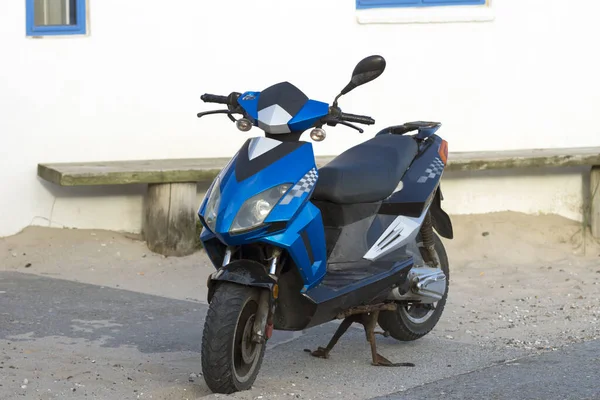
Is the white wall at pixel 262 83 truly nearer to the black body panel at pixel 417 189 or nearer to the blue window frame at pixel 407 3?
the blue window frame at pixel 407 3

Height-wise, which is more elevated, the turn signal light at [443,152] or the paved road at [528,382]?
the turn signal light at [443,152]

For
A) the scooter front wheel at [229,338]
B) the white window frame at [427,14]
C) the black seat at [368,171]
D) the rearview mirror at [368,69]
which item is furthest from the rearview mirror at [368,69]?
the white window frame at [427,14]

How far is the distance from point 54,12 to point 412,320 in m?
4.05

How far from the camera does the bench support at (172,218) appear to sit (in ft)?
26.9

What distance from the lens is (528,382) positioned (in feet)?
17.0

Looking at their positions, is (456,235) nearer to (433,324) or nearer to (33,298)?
(433,324)

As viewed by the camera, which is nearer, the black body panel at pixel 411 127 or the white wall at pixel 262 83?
the black body panel at pixel 411 127

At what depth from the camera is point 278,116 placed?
16.6 ft

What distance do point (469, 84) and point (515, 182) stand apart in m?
0.93

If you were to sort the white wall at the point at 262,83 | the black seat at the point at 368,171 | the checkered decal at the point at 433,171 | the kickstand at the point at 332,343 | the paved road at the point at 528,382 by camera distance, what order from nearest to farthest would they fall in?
the paved road at the point at 528,382 < the black seat at the point at 368,171 < the kickstand at the point at 332,343 < the checkered decal at the point at 433,171 < the white wall at the point at 262,83

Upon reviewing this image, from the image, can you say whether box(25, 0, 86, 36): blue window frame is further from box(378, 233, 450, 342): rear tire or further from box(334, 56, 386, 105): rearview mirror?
box(334, 56, 386, 105): rearview mirror

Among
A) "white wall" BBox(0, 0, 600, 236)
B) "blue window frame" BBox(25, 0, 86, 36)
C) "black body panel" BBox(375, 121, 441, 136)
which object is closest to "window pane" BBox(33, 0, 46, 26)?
"blue window frame" BBox(25, 0, 86, 36)

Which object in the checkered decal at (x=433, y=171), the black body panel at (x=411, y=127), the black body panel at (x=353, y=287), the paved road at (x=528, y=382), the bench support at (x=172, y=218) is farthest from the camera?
the bench support at (x=172, y=218)

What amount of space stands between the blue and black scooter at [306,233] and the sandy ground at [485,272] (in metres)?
0.54
